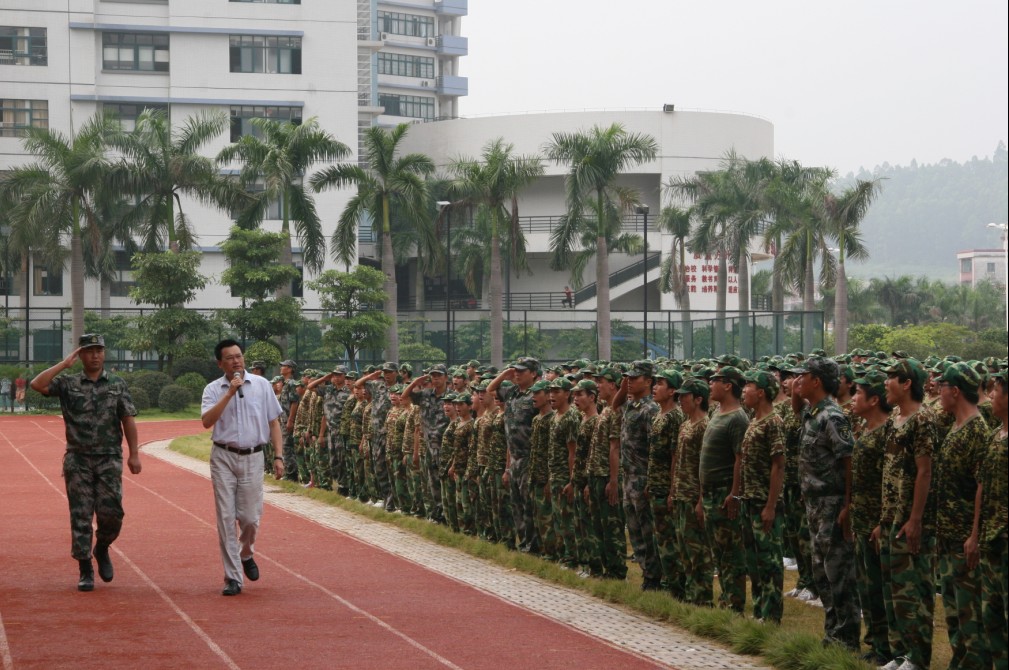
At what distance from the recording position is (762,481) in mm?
9914

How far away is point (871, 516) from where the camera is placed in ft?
28.8

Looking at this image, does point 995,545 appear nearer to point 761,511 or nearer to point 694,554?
point 761,511

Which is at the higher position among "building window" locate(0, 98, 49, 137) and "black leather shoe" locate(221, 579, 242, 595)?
"building window" locate(0, 98, 49, 137)

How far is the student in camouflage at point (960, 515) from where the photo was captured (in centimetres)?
765

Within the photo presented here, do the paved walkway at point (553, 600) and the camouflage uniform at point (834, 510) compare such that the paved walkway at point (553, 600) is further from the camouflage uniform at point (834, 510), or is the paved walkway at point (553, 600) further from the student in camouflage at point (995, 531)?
the student in camouflage at point (995, 531)

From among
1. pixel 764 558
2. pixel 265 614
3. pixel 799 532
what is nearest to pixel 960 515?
pixel 764 558

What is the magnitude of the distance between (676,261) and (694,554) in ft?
192

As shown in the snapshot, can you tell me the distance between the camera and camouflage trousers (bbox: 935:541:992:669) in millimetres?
7648

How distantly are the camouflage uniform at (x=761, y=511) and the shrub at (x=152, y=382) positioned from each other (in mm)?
38563

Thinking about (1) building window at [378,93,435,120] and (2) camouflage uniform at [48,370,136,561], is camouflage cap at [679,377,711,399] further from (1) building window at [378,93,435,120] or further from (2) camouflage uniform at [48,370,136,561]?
(1) building window at [378,93,435,120]

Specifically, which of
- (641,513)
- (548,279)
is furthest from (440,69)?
(641,513)

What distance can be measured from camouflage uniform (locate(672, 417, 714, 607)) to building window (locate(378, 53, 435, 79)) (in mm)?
100828

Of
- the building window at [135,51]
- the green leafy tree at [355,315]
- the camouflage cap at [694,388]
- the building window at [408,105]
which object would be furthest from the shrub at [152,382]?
the building window at [408,105]

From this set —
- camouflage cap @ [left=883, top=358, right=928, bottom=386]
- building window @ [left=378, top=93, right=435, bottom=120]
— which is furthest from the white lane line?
building window @ [left=378, top=93, right=435, bottom=120]
